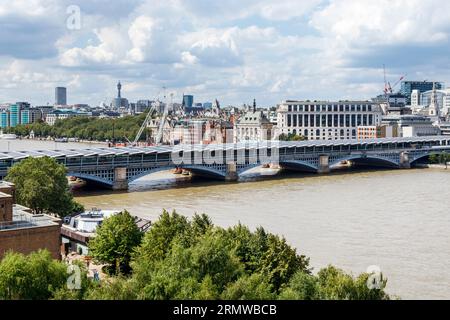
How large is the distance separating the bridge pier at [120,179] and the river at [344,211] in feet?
2.23

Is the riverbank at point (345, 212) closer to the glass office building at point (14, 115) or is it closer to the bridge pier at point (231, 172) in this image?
the bridge pier at point (231, 172)

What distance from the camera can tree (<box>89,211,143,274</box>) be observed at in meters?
15.9

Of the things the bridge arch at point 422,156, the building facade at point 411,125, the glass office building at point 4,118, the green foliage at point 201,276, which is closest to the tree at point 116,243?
the green foliage at point 201,276

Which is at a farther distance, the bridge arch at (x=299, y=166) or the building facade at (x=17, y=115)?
the building facade at (x=17, y=115)

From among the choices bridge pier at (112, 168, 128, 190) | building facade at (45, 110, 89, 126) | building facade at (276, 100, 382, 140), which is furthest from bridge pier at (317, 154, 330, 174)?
building facade at (45, 110, 89, 126)

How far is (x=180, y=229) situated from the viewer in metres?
15.4

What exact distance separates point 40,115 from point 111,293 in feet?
487

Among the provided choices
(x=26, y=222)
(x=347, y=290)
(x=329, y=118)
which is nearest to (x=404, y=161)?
(x=329, y=118)

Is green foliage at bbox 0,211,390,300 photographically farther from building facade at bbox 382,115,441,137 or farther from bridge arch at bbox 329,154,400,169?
building facade at bbox 382,115,441,137

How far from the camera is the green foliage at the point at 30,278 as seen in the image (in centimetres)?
1066

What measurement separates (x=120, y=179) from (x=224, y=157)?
7.41 metres

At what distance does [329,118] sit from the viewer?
3034 inches
